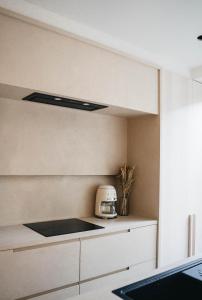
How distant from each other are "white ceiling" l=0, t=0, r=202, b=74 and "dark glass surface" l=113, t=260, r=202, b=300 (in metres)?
1.68

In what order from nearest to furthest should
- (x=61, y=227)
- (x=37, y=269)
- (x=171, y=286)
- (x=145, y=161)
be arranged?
1. (x=171, y=286)
2. (x=37, y=269)
3. (x=61, y=227)
4. (x=145, y=161)

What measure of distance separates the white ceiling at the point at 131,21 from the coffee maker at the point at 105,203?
50.4 inches

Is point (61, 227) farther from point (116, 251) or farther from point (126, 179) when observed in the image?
point (126, 179)

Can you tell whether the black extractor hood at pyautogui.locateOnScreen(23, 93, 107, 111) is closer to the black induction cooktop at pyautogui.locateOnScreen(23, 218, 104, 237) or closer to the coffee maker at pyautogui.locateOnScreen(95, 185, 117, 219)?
the coffee maker at pyautogui.locateOnScreen(95, 185, 117, 219)

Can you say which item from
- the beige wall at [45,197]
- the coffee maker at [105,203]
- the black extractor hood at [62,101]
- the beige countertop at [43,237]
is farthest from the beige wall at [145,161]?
the black extractor hood at [62,101]

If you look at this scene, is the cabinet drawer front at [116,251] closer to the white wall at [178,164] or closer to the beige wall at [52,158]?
the white wall at [178,164]

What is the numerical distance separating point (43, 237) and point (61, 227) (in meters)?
0.33

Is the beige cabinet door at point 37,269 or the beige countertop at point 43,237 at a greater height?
the beige countertop at point 43,237

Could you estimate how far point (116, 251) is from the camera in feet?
7.34

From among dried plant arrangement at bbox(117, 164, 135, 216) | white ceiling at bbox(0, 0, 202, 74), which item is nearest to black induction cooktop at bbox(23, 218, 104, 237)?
dried plant arrangement at bbox(117, 164, 135, 216)

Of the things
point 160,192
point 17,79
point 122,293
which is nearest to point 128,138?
point 160,192

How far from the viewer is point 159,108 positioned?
262 centimetres

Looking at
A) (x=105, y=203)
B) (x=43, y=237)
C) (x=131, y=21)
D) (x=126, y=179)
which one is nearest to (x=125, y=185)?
(x=126, y=179)

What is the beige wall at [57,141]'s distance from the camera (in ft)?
7.16
